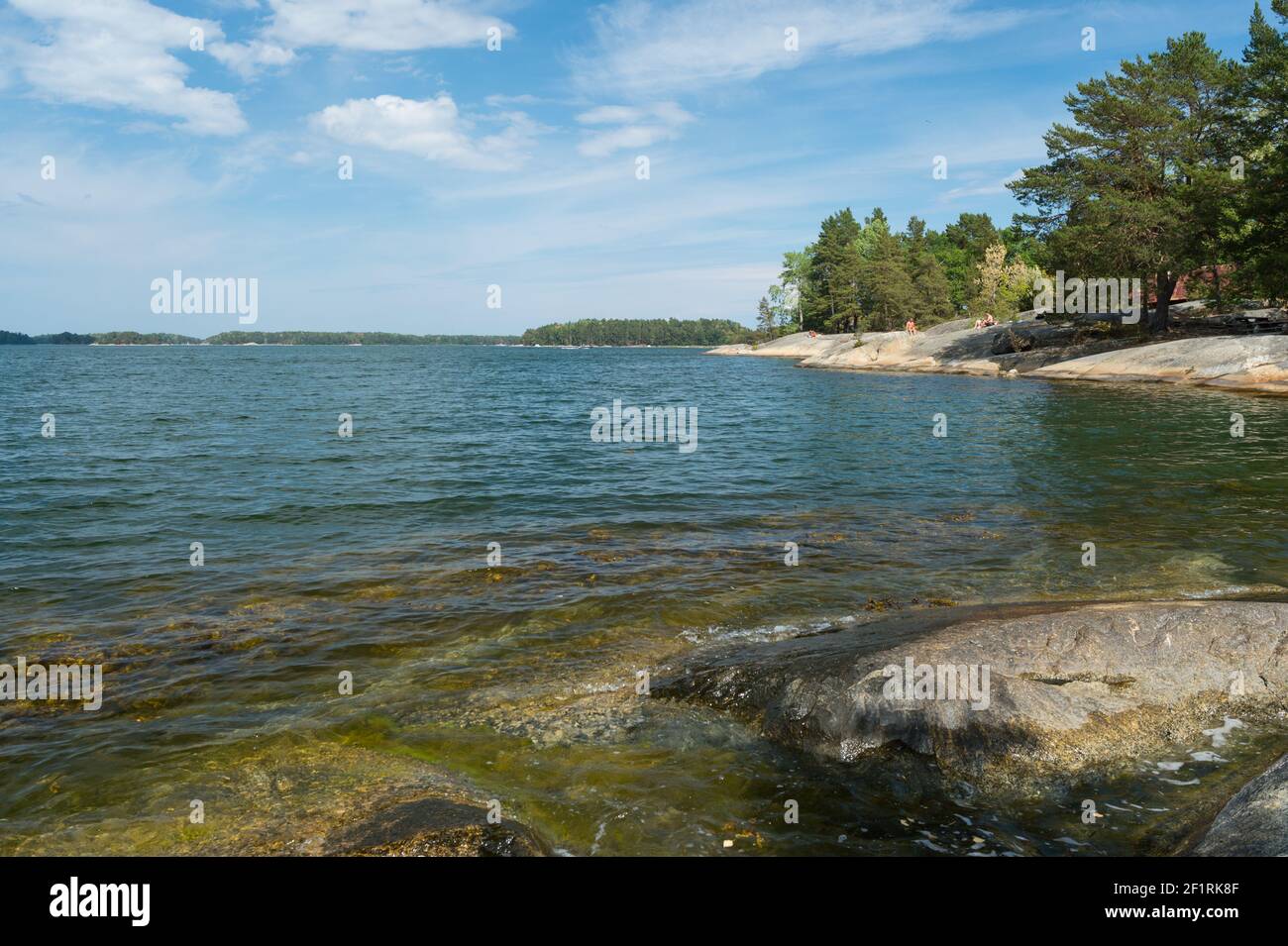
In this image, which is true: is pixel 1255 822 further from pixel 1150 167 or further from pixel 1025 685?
pixel 1150 167

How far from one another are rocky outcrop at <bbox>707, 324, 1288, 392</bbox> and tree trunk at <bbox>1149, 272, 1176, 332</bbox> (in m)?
2.86

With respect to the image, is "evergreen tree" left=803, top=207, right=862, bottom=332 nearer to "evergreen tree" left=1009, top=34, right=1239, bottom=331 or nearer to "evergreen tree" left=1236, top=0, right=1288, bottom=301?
"evergreen tree" left=1009, top=34, right=1239, bottom=331

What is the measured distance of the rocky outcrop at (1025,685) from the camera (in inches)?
295

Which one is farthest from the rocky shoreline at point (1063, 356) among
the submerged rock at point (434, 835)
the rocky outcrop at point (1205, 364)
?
the submerged rock at point (434, 835)

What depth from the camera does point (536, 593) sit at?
44.6ft

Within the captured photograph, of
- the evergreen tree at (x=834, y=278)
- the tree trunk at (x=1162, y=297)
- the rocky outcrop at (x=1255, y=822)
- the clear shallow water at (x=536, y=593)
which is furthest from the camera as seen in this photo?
the evergreen tree at (x=834, y=278)

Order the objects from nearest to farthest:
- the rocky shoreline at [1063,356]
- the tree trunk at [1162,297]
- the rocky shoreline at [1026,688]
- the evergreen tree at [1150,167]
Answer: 1. the rocky shoreline at [1026,688]
2. the rocky shoreline at [1063,356]
3. the evergreen tree at [1150,167]
4. the tree trunk at [1162,297]

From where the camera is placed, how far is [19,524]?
1877cm

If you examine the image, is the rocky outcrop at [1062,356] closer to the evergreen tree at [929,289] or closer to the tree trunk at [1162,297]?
the tree trunk at [1162,297]

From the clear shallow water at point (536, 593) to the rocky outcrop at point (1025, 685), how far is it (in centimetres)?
40

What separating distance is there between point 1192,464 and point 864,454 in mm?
10591

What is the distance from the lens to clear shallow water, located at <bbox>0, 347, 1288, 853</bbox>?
694cm

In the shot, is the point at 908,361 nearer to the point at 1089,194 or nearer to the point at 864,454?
the point at 1089,194

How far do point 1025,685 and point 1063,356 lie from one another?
66.2 meters
